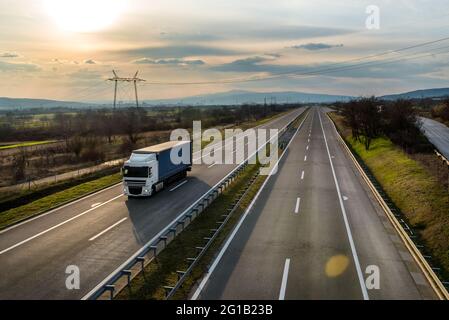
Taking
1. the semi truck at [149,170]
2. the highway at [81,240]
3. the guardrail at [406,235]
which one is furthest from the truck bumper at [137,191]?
the guardrail at [406,235]

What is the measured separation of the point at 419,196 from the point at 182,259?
51.8 feet

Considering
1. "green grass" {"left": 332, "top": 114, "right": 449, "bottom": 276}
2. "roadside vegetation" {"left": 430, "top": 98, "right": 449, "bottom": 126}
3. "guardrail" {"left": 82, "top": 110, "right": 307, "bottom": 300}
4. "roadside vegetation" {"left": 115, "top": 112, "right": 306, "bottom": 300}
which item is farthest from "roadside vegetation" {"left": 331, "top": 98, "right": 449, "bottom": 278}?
"roadside vegetation" {"left": 430, "top": 98, "right": 449, "bottom": 126}

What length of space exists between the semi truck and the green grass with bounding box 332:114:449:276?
16.0 m

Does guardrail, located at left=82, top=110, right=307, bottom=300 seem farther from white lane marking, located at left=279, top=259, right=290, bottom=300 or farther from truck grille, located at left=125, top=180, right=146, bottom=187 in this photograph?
white lane marking, located at left=279, top=259, right=290, bottom=300

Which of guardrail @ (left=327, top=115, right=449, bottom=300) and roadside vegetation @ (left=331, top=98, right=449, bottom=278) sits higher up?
roadside vegetation @ (left=331, top=98, right=449, bottom=278)

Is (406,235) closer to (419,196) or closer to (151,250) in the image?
(419,196)

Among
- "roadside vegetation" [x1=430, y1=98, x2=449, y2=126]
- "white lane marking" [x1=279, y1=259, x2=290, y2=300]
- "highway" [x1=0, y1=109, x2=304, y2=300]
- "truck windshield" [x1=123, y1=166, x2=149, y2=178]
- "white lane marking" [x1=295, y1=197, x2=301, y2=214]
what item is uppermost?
"roadside vegetation" [x1=430, y1=98, x2=449, y2=126]

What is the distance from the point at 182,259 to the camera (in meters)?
15.5

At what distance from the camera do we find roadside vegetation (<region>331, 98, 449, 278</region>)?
→ 18.5 meters

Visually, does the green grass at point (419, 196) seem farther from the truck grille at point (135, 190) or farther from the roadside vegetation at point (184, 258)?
the truck grille at point (135, 190)

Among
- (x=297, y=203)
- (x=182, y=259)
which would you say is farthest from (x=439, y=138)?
(x=182, y=259)

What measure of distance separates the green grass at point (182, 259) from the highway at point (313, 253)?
48cm

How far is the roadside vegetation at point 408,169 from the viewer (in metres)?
18.5
